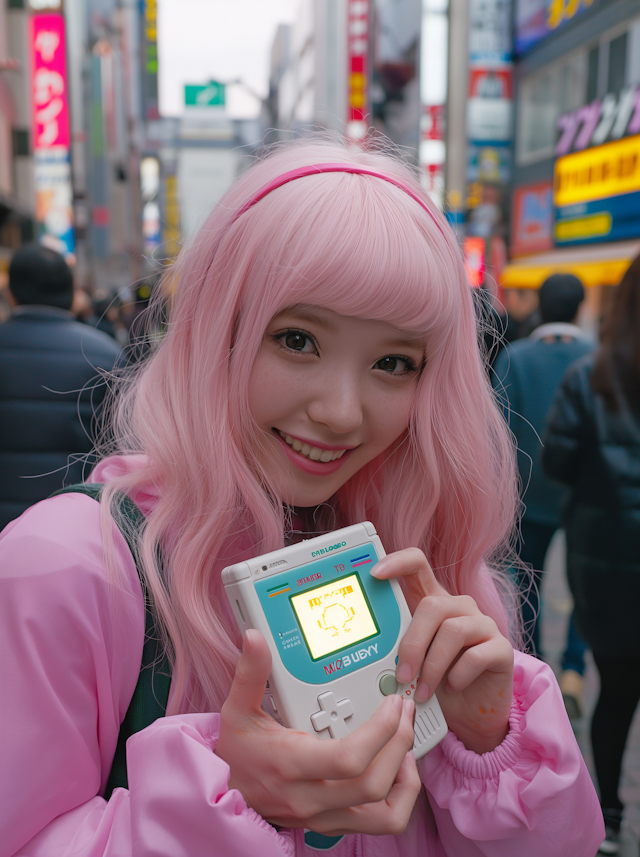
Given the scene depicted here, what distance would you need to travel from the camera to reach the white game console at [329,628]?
88 cm

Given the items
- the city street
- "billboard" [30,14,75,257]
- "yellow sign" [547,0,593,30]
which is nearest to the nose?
the city street

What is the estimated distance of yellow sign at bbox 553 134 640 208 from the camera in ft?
35.5

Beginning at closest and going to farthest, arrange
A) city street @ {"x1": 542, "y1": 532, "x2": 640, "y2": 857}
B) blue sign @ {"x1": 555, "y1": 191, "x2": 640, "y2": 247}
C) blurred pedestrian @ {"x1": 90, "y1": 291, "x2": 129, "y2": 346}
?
city street @ {"x1": 542, "y1": 532, "x2": 640, "y2": 857}, blurred pedestrian @ {"x1": 90, "y1": 291, "x2": 129, "y2": 346}, blue sign @ {"x1": 555, "y1": 191, "x2": 640, "y2": 247}

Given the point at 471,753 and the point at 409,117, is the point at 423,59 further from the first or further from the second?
the point at 471,753

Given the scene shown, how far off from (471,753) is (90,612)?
62 centimetres

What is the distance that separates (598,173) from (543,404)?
32.6 ft

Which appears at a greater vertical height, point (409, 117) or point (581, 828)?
point (409, 117)

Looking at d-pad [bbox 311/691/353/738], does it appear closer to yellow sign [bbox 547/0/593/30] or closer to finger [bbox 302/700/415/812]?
finger [bbox 302/700/415/812]

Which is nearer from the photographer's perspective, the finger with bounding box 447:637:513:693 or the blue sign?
the finger with bounding box 447:637:513:693

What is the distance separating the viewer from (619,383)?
7.83 ft

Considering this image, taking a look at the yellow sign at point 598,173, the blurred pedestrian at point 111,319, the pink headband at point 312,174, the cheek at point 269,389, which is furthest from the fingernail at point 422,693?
the yellow sign at point 598,173

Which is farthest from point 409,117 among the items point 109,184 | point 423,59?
point 109,184

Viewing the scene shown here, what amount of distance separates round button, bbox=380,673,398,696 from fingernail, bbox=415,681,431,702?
37 millimetres

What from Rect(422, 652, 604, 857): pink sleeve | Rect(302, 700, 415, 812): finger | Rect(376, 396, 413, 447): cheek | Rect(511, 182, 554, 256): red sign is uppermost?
Rect(511, 182, 554, 256): red sign
